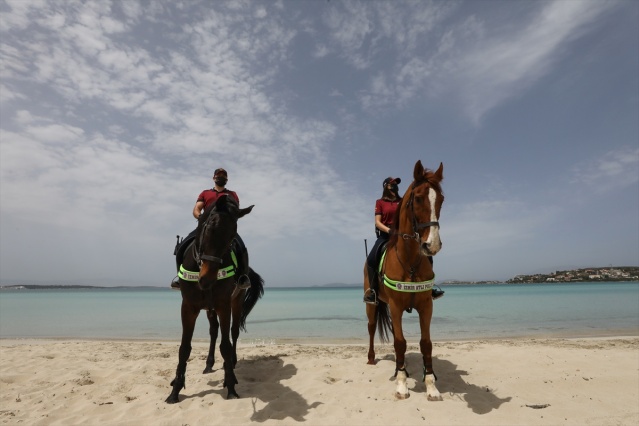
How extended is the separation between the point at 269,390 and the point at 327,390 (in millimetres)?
929

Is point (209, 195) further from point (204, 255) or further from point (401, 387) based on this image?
point (401, 387)

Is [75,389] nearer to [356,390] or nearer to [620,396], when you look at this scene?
[356,390]

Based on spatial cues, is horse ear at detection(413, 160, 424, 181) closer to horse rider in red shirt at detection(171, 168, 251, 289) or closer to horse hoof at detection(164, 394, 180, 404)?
horse rider in red shirt at detection(171, 168, 251, 289)

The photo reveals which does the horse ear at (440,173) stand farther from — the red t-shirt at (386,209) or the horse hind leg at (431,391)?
the horse hind leg at (431,391)

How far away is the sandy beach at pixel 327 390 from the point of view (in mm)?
4051

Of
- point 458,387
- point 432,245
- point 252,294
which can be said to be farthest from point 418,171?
point 252,294

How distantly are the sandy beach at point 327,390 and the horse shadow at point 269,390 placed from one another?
19 mm

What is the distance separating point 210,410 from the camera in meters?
4.22

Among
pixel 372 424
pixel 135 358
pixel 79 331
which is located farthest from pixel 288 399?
pixel 79 331

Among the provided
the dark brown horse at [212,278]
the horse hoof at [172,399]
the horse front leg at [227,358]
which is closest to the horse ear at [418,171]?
the dark brown horse at [212,278]

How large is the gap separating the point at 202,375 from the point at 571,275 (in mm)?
154463

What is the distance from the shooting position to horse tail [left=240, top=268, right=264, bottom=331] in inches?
289

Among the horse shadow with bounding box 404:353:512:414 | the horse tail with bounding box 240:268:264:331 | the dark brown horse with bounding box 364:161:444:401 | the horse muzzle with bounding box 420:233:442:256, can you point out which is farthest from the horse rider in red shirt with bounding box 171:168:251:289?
the horse shadow with bounding box 404:353:512:414

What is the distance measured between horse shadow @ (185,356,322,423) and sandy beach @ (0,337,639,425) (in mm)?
19
